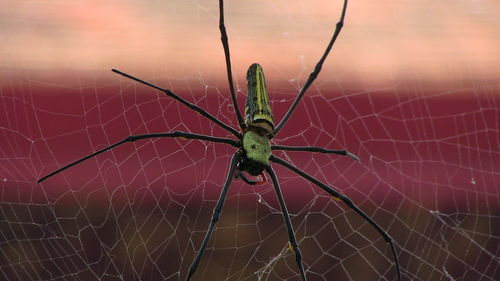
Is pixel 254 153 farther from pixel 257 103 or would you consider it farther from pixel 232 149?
pixel 232 149

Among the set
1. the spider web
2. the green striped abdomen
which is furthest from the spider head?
the spider web

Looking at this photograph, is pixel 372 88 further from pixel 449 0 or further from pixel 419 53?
pixel 449 0

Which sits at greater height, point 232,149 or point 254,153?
point 254,153

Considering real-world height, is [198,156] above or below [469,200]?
above

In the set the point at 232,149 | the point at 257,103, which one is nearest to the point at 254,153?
the point at 257,103

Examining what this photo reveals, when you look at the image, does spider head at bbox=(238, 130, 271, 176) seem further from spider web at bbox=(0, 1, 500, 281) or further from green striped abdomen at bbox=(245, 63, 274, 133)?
spider web at bbox=(0, 1, 500, 281)

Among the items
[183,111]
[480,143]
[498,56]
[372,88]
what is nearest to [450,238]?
[480,143]

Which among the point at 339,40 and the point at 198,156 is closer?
the point at 198,156
